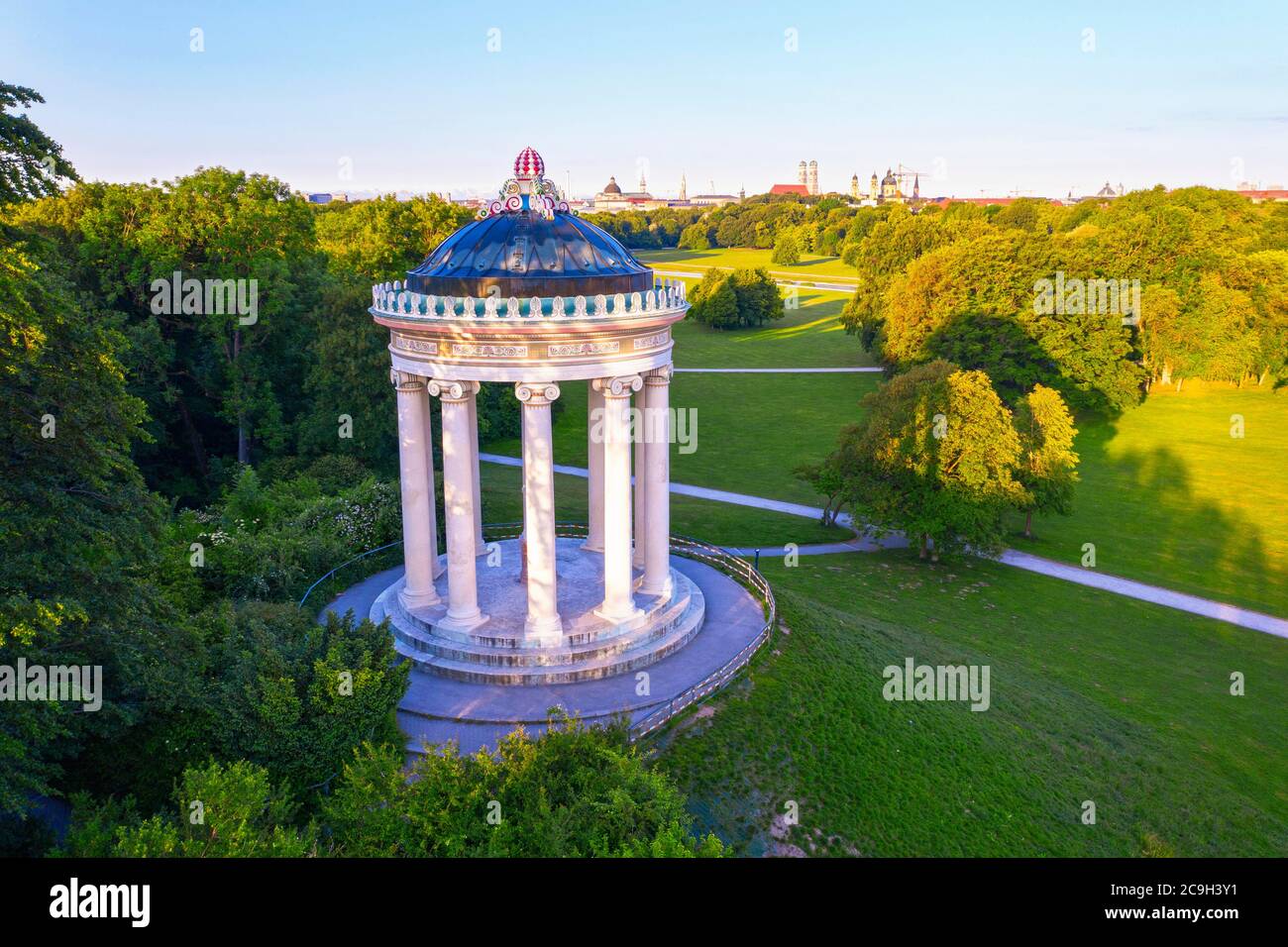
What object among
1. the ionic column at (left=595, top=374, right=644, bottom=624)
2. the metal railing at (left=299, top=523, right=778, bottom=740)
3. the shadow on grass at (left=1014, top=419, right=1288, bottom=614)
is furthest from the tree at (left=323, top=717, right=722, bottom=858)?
the shadow on grass at (left=1014, top=419, right=1288, bottom=614)

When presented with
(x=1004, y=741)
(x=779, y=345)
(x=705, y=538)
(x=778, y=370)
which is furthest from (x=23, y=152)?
(x=779, y=345)

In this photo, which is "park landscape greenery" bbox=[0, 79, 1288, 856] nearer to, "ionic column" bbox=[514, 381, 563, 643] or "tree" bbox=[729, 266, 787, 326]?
"ionic column" bbox=[514, 381, 563, 643]

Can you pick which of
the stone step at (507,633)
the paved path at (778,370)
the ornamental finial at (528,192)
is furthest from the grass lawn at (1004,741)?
the paved path at (778,370)

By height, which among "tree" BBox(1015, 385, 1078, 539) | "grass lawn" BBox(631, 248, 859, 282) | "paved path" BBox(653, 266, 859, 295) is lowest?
"tree" BBox(1015, 385, 1078, 539)

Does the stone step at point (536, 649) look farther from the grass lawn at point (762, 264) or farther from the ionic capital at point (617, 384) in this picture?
the grass lawn at point (762, 264)
